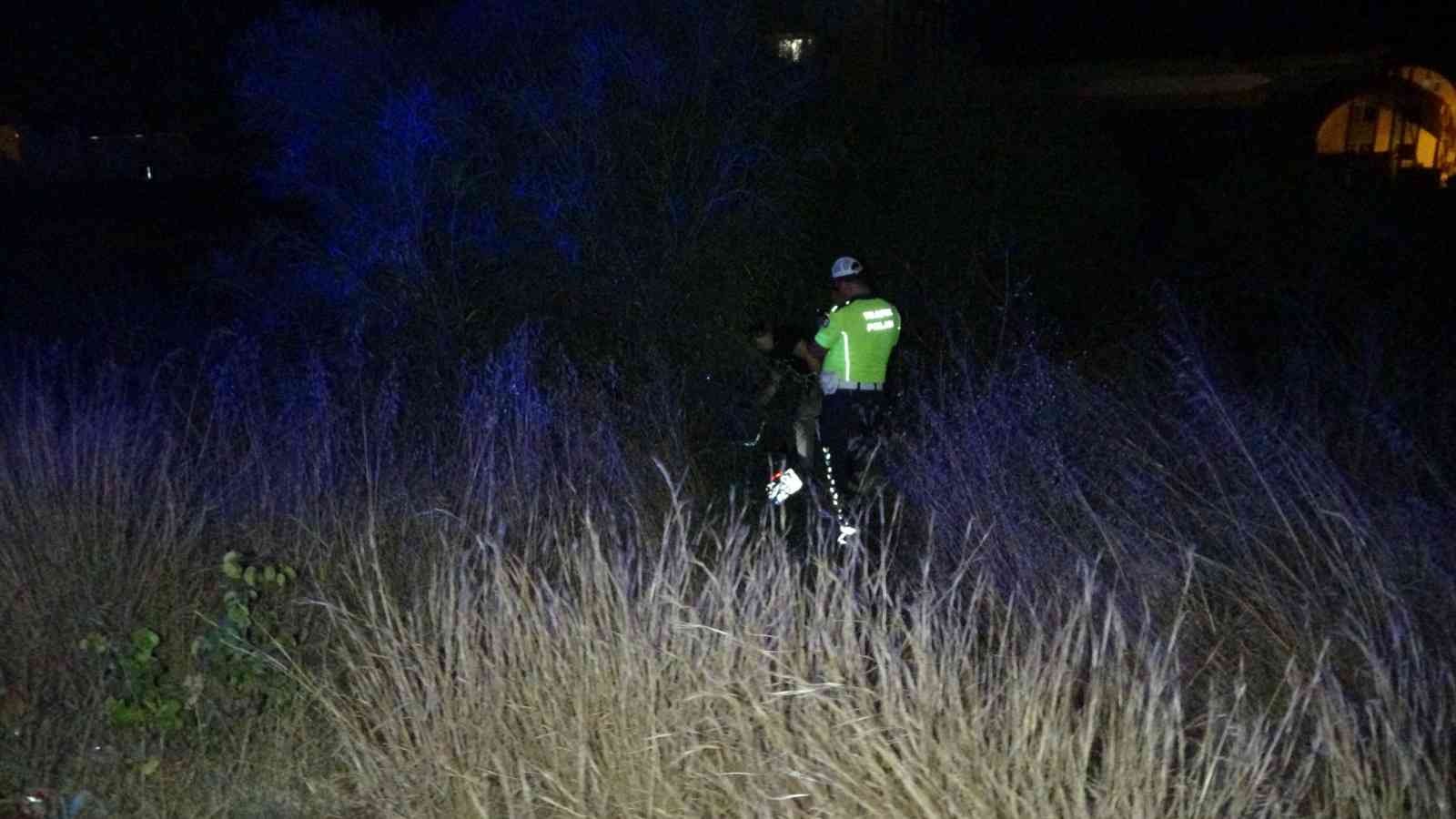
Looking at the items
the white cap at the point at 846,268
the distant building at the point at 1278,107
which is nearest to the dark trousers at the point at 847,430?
the white cap at the point at 846,268

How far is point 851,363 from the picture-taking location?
8.56 metres

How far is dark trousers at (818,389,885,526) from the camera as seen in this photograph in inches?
336

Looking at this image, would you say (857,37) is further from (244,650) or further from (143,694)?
(143,694)

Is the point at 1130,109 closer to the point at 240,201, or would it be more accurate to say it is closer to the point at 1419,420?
the point at 240,201

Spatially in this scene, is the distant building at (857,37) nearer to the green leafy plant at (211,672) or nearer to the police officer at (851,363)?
the police officer at (851,363)

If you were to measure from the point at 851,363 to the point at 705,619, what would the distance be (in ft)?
14.3

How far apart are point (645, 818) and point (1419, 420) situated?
4840 millimetres

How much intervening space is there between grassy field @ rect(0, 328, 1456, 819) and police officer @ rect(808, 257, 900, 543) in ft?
4.08

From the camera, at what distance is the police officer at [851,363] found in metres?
8.51

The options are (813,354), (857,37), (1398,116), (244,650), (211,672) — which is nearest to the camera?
(244,650)

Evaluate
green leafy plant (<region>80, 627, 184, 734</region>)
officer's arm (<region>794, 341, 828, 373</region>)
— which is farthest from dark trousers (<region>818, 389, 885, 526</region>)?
green leafy plant (<region>80, 627, 184, 734</region>)

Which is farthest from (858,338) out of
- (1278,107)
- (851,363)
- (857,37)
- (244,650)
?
(1278,107)

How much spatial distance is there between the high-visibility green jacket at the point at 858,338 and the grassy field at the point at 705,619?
4.63 ft

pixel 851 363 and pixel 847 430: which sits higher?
pixel 851 363
